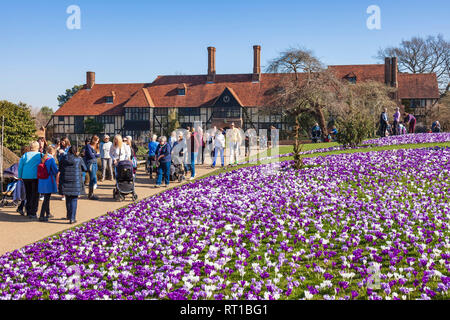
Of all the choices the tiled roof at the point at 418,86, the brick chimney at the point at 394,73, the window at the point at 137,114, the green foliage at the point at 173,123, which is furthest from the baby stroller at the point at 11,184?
the tiled roof at the point at 418,86

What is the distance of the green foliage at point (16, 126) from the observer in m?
33.3

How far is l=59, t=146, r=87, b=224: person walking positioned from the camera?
1056 centimetres

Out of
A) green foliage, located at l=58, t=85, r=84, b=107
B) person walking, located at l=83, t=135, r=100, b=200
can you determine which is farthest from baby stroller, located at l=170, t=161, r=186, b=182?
green foliage, located at l=58, t=85, r=84, b=107

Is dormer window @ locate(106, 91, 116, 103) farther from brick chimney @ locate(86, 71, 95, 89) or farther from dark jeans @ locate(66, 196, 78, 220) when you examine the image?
dark jeans @ locate(66, 196, 78, 220)

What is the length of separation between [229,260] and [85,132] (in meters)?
63.1

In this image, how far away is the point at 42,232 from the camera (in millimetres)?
9844

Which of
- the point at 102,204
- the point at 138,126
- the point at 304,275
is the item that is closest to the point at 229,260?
the point at 304,275

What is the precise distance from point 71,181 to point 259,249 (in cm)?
580

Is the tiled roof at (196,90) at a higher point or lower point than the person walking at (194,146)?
higher

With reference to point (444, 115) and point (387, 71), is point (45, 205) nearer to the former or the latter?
point (444, 115)

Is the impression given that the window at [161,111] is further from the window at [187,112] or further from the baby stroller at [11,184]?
the baby stroller at [11,184]

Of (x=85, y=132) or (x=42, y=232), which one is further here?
(x=85, y=132)

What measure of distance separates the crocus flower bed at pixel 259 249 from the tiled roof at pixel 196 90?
1934 inches
